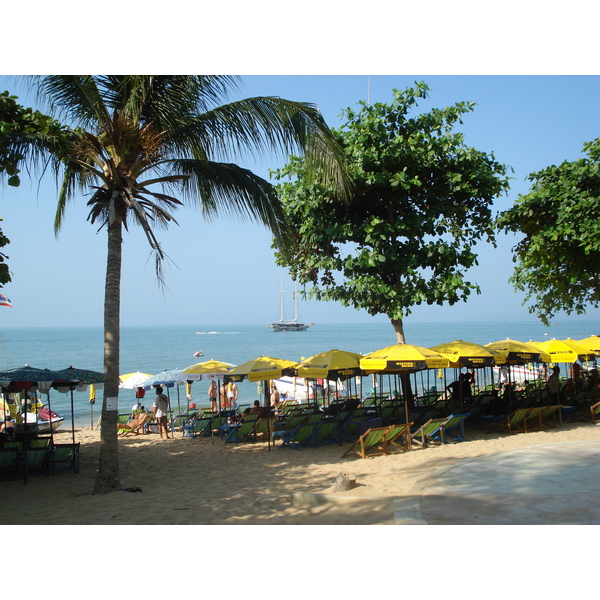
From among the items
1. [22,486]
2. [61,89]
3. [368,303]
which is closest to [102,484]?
Result: [22,486]

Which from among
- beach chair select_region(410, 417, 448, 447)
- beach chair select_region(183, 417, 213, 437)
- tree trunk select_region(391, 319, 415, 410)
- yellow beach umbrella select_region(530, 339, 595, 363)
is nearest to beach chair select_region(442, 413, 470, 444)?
beach chair select_region(410, 417, 448, 447)

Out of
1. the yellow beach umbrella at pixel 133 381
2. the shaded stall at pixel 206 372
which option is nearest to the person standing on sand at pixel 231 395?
the yellow beach umbrella at pixel 133 381

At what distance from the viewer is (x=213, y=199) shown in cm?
981

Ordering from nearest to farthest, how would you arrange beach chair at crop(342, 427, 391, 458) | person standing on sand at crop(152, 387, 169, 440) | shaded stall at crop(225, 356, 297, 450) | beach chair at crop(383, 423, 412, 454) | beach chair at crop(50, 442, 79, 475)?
beach chair at crop(50, 442, 79, 475), beach chair at crop(342, 427, 391, 458), beach chair at crop(383, 423, 412, 454), shaded stall at crop(225, 356, 297, 450), person standing on sand at crop(152, 387, 169, 440)

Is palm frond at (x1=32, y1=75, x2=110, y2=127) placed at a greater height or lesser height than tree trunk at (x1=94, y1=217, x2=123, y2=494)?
greater

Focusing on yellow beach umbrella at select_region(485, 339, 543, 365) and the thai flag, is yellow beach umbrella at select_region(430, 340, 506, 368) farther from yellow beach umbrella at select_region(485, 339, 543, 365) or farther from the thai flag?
the thai flag

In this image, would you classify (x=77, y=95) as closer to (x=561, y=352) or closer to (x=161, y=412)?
(x=161, y=412)

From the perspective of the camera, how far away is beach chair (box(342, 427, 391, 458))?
1075 cm

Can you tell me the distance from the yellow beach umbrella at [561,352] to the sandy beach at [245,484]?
1760 mm

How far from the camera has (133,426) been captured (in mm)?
16734

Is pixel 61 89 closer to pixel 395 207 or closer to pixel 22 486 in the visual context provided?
pixel 22 486

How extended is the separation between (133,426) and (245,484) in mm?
8706

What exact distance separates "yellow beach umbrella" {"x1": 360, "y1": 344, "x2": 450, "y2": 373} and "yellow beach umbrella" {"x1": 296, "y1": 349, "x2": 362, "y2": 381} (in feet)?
1.56

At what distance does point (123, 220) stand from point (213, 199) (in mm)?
1607
